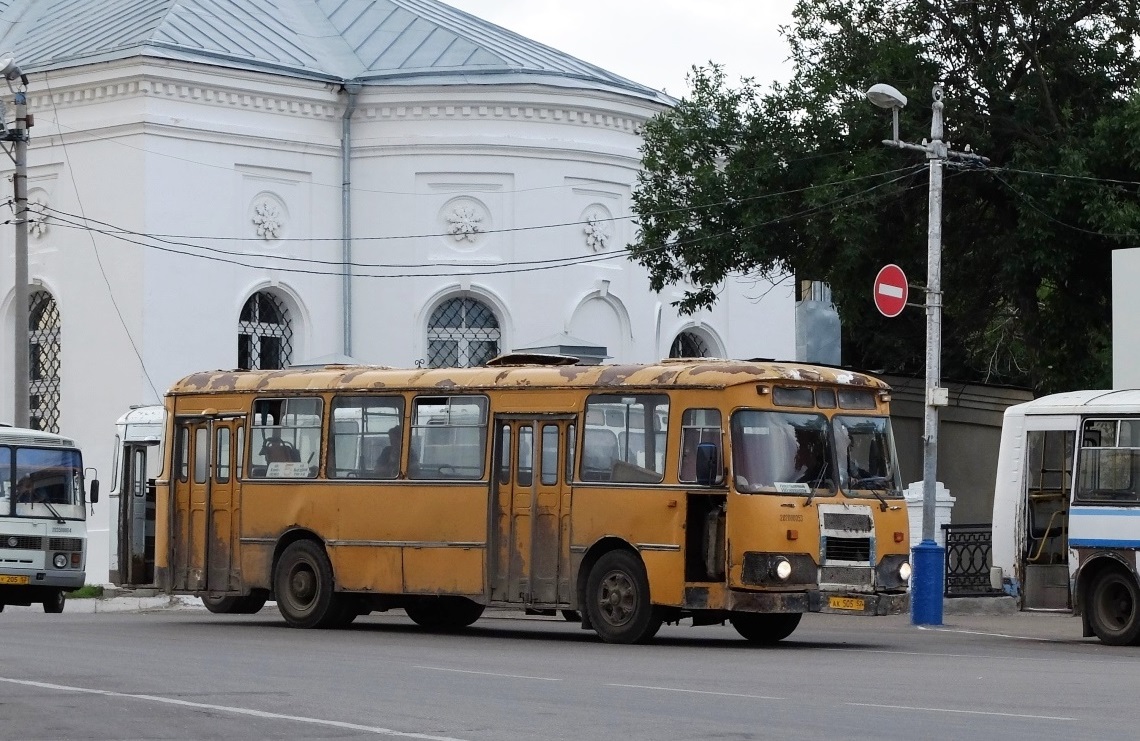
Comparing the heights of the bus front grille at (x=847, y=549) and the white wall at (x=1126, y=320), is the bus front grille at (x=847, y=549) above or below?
below

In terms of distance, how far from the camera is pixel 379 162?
1532 inches

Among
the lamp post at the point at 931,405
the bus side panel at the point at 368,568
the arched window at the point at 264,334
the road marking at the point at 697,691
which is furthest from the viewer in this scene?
the arched window at the point at 264,334

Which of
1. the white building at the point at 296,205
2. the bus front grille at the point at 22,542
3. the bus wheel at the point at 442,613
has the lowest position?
the bus wheel at the point at 442,613

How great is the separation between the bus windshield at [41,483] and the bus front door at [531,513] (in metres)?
8.34

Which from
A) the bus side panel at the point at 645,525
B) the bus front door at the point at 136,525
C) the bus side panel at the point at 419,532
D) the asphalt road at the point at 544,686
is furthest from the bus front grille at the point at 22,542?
the bus side panel at the point at 645,525

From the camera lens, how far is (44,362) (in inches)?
1501

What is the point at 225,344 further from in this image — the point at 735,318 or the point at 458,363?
the point at 735,318

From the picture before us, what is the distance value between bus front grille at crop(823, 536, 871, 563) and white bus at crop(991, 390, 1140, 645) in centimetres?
283

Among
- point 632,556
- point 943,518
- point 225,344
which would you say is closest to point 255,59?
point 225,344

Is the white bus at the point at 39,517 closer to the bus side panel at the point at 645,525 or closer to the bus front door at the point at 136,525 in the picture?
the bus front door at the point at 136,525

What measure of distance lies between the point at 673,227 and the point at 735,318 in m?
7.22

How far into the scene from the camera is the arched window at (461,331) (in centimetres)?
3912

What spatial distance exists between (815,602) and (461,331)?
2071cm

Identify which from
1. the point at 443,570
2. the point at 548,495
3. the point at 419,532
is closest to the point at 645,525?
the point at 548,495
